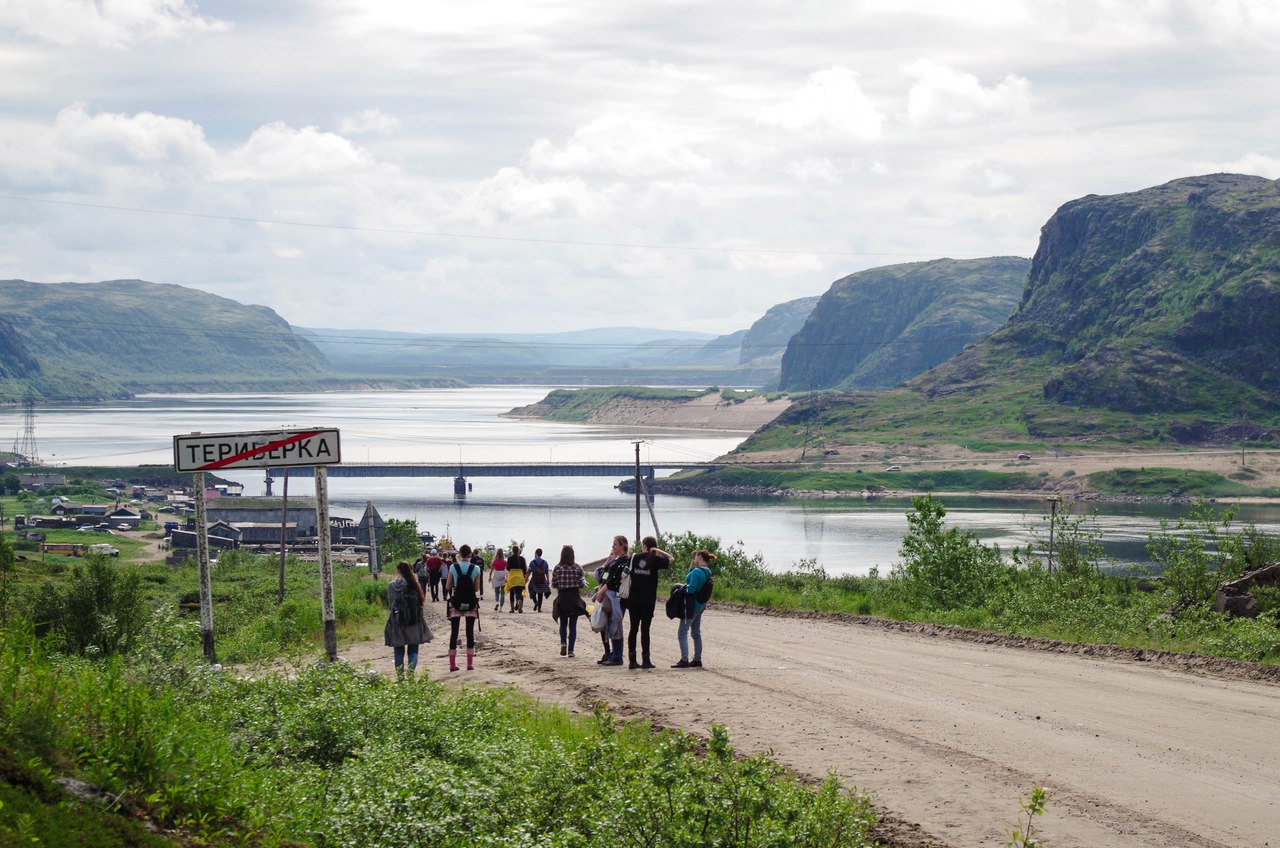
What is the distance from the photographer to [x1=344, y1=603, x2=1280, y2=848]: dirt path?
9500 millimetres

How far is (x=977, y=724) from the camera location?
1291 centimetres

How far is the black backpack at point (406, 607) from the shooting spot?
53.7 feet

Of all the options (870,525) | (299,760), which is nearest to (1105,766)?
(299,760)

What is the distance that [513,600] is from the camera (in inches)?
1152

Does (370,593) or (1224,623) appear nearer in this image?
(1224,623)

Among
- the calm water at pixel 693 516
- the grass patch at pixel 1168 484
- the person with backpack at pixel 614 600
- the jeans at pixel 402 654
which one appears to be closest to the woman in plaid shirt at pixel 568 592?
the person with backpack at pixel 614 600

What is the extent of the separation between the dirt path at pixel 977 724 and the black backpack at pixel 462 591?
3.30ft

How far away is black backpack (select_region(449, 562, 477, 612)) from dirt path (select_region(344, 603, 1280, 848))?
3.30 feet

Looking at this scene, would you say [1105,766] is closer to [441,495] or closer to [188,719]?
[188,719]

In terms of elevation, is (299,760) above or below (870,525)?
above

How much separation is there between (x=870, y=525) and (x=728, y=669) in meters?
96.9

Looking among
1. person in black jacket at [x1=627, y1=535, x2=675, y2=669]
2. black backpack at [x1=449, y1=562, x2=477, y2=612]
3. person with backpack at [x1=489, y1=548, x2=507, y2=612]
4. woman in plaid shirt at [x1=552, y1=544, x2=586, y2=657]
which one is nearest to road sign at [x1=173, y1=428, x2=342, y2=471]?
black backpack at [x1=449, y1=562, x2=477, y2=612]

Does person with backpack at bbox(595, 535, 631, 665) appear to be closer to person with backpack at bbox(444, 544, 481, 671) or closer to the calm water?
person with backpack at bbox(444, 544, 481, 671)

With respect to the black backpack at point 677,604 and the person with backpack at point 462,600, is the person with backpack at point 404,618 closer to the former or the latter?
the person with backpack at point 462,600
